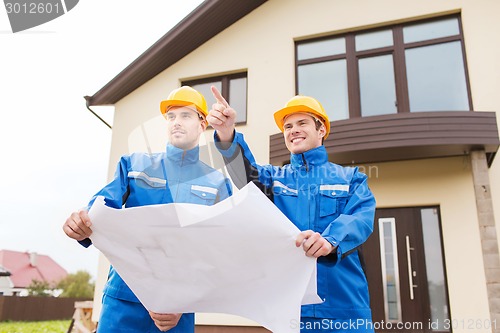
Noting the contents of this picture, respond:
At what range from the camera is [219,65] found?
9.76m

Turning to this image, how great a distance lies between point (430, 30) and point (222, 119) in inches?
297

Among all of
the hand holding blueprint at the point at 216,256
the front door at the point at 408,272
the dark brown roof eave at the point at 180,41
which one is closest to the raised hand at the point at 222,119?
the hand holding blueprint at the point at 216,256

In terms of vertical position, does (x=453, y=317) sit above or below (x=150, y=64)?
below

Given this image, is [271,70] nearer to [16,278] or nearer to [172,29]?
[172,29]

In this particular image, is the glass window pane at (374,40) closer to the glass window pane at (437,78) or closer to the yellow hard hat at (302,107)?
the glass window pane at (437,78)

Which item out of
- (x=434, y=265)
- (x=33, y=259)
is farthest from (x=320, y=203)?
(x=33, y=259)

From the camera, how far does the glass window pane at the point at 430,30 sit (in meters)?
7.92

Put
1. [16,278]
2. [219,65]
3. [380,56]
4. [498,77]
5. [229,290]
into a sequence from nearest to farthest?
[229,290] < [498,77] < [380,56] < [219,65] < [16,278]

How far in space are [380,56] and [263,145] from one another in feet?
9.76

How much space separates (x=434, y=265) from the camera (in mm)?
6910

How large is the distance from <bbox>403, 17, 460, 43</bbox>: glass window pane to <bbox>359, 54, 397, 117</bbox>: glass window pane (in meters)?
0.56

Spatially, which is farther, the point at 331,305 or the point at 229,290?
the point at 331,305

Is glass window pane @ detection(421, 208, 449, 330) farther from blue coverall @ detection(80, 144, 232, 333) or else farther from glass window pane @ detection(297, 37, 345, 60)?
blue coverall @ detection(80, 144, 232, 333)

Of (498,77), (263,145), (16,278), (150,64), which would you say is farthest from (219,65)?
(16,278)
